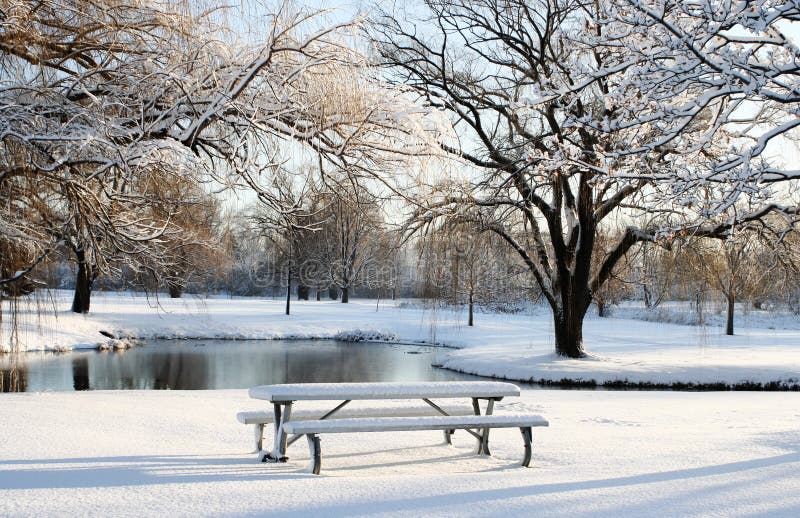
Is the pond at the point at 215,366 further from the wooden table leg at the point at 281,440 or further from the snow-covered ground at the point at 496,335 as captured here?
the wooden table leg at the point at 281,440

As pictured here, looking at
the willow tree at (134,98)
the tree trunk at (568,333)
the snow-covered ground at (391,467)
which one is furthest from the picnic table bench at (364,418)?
the tree trunk at (568,333)

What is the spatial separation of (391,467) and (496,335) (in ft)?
71.7

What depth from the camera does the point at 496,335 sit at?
26.4 meters

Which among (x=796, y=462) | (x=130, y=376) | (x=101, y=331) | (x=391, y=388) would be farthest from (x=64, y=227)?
(x=101, y=331)

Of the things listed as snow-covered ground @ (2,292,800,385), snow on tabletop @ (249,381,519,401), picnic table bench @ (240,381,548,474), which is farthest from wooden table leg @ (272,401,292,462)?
snow-covered ground @ (2,292,800,385)

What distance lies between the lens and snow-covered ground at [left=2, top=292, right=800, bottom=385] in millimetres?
16266

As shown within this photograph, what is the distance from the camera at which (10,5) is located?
5.57m

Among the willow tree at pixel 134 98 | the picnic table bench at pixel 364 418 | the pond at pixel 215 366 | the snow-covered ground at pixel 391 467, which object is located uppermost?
the willow tree at pixel 134 98

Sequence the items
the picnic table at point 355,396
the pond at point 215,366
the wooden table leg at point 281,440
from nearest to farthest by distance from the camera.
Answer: the picnic table at point 355,396 < the wooden table leg at point 281,440 < the pond at point 215,366

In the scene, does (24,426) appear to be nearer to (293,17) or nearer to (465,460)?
(465,460)

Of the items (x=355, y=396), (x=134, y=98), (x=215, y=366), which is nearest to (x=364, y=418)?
(x=355, y=396)

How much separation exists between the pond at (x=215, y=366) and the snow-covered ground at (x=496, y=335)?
1.07m

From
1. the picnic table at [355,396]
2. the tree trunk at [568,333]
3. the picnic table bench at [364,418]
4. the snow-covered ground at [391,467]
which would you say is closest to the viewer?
the snow-covered ground at [391,467]

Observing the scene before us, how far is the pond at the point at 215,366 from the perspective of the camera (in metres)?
15.0
